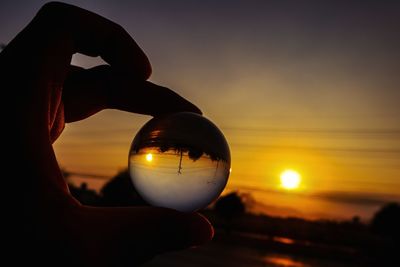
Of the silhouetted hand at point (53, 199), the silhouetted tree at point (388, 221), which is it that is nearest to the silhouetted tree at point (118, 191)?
the silhouetted tree at point (388, 221)

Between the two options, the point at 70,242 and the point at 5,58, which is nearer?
the point at 70,242

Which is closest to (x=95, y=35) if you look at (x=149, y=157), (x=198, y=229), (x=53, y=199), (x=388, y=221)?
(x=149, y=157)

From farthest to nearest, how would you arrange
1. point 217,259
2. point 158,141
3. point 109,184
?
point 109,184
point 217,259
point 158,141

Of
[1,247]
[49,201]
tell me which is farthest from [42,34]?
[1,247]

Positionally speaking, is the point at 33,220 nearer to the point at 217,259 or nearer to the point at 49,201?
the point at 49,201

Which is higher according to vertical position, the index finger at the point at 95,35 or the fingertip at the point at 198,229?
the index finger at the point at 95,35

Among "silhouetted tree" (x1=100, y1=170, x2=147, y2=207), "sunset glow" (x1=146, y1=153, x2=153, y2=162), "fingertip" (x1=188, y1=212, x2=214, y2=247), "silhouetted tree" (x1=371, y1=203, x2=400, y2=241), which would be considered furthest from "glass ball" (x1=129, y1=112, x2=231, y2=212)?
"silhouetted tree" (x1=371, y1=203, x2=400, y2=241)

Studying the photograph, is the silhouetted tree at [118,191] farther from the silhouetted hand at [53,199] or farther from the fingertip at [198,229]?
the silhouetted hand at [53,199]
